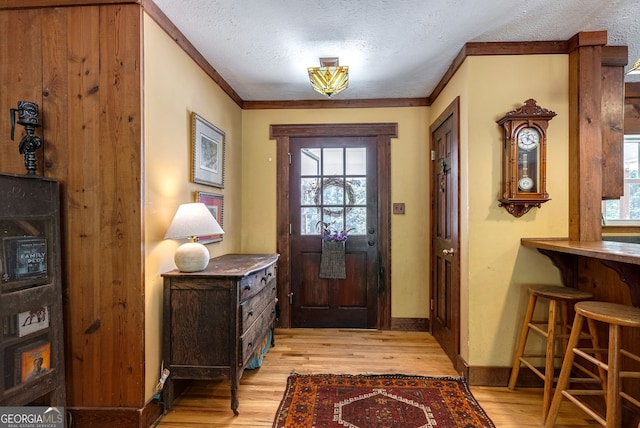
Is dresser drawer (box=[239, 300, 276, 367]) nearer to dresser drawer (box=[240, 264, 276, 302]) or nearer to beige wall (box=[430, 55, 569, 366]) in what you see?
dresser drawer (box=[240, 264, 276, 302])

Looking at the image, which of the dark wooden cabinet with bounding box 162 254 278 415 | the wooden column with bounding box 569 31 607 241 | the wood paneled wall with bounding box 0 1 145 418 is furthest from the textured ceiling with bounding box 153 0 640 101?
the dark wooden cabinet with bounding box 162 254 278 415

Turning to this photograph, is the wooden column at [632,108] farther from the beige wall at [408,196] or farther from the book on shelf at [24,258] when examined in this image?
the book on shelf at [24,258]

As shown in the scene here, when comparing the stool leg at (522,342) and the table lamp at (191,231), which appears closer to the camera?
the table lamp at (191,231)

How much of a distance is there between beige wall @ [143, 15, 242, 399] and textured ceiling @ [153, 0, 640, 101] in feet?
0.72

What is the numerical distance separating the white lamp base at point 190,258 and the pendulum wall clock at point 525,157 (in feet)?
6.69

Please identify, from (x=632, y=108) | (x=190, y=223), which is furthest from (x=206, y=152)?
(x=632, y=108)

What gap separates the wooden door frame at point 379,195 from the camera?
3.45 meters

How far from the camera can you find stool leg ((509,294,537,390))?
2184mm

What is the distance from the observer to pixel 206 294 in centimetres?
200

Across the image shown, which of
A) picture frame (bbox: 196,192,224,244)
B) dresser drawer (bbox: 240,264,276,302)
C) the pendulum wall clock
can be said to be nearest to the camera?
dresser drawer (bbox: 240,264,276,302)

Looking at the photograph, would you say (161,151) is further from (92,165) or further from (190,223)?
(190,223)

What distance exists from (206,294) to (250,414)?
77cm

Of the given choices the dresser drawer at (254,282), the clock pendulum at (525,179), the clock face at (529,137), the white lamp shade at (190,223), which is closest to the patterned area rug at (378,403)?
the dresser drawer at (254,282)

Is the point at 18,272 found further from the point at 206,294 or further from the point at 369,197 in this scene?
the point at 369,197
